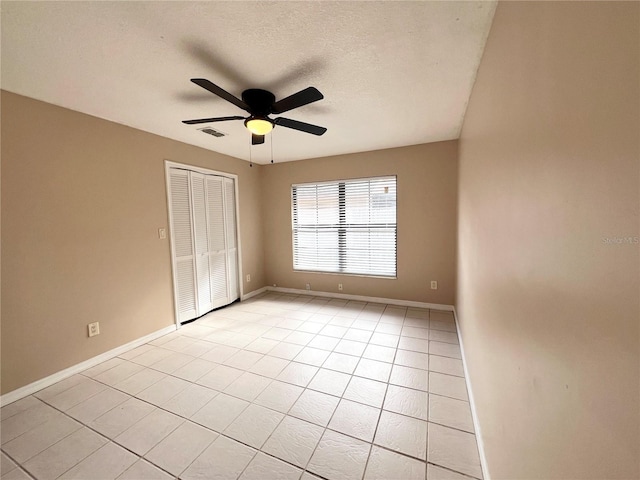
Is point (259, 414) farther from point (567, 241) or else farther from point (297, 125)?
point (297, 125)

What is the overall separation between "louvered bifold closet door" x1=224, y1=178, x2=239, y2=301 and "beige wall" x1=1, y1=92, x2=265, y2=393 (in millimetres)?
931

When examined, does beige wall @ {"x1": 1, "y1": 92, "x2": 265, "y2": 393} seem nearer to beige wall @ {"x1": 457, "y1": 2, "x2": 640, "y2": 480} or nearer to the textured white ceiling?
the textured white ceiling

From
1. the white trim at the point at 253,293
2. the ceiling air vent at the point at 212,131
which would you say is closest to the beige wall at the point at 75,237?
the ceiling air vent at the point at 212,131

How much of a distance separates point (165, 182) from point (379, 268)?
320 centimetres

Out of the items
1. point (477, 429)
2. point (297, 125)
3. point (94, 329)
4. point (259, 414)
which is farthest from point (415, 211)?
point (94, 329)

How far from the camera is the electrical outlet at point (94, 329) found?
242 centimetres

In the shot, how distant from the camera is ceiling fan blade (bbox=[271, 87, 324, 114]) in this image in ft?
5.22

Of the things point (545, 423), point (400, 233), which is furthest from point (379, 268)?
point (545, 423)

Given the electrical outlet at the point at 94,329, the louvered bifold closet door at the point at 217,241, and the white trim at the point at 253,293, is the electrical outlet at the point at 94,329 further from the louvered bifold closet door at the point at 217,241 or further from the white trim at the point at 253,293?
the white trim at the point at 253,293

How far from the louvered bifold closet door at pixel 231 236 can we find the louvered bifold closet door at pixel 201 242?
41cm

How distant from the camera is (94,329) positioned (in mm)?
2453

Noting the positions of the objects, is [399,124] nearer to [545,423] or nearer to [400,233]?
[400,233]

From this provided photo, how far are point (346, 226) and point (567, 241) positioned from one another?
3579mm

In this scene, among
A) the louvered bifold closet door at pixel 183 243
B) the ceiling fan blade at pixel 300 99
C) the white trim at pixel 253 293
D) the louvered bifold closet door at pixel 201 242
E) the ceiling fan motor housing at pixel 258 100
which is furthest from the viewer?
the white trim at pixel 253 293
